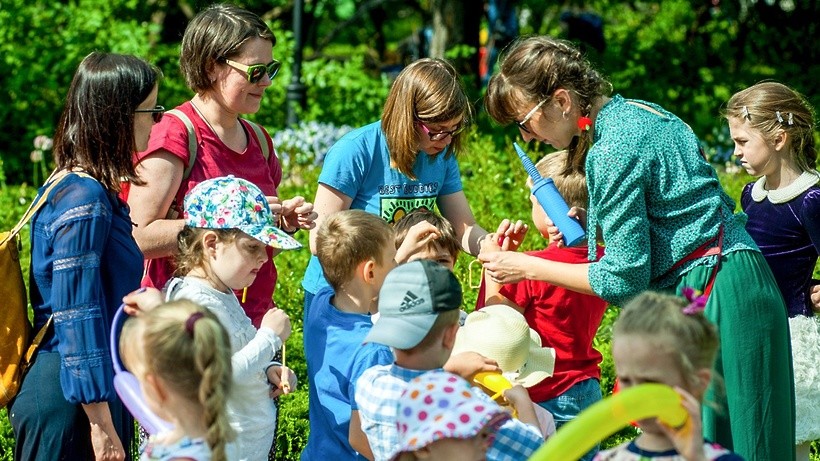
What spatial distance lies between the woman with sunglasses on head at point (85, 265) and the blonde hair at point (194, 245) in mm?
213

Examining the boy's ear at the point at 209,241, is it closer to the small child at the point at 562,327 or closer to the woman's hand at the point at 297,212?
the woman's hand at the point at 297,212

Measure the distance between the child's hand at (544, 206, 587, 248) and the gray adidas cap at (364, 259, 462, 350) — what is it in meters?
0.99

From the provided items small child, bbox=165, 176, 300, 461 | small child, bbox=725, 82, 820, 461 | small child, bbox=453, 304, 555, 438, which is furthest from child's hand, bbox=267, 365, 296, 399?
small child, bbox=725, 82, 820, 461

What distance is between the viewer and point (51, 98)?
10703 millimetres

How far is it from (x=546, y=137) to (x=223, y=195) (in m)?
1.05

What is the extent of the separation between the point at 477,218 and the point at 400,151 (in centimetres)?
287

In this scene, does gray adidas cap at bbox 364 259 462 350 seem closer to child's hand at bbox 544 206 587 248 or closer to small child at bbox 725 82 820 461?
child's hand at bbox 544 206 587 248

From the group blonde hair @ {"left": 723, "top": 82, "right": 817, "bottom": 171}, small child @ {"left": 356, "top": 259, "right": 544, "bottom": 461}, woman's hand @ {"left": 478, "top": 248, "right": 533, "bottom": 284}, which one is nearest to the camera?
small child @ {"left": 356, "top": 259, "right": 544, "bottom": 461}

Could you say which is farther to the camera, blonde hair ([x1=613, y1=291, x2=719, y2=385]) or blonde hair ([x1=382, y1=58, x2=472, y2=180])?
blonde hair ([x1=382, y1=58, x2=472, y2=180])

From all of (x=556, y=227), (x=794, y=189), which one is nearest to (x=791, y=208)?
(x=794, y=189)

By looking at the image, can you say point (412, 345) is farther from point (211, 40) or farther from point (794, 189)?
point (794, 189)

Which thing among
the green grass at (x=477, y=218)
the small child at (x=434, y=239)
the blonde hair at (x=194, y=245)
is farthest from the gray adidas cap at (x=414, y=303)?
the green grass at (x=477, y=218)

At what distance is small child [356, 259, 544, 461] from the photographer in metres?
2.90

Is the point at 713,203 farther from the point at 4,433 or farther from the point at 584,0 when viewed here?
the point at 584,0
